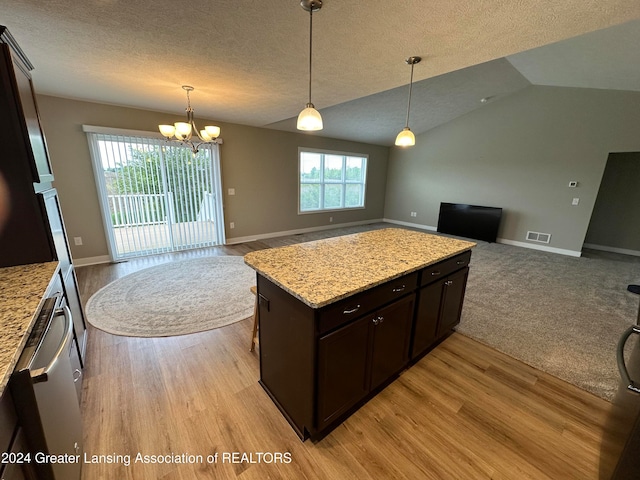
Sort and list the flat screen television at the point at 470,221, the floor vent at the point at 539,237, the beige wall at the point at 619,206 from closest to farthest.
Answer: the beige wall at the point at 619,206
the floor vent at the point at 539,237
the flat screen television at the point at 470,221

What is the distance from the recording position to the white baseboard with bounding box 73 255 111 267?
13.1 feet

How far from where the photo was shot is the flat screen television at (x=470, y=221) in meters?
5.92

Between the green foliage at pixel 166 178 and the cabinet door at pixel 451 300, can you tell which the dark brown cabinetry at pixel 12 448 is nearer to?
the cabinet door at pixel 451 300

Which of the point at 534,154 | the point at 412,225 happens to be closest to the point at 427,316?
the point at 534,154

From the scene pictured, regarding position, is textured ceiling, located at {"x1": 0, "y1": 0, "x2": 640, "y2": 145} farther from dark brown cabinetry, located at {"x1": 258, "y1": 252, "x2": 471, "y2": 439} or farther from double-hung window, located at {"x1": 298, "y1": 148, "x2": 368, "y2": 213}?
double-hung window, located at {"x1": 298, "y1": 148, "x2": 368, "y2": 213}

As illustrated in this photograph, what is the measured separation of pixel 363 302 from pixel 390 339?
47 cm

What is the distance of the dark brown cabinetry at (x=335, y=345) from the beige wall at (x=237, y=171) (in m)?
3.97

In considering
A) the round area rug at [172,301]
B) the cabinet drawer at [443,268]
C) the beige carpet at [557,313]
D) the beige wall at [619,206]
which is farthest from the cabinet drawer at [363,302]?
the beige wall at [619,206]

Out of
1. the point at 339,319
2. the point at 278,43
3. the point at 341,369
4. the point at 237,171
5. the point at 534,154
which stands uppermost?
the point at 278,43

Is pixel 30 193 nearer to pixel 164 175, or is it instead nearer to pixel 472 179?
pixel 164 175

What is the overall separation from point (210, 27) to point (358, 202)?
20.7 feet

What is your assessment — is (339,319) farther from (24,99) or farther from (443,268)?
(24,99)

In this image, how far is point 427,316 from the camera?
79.0 inches

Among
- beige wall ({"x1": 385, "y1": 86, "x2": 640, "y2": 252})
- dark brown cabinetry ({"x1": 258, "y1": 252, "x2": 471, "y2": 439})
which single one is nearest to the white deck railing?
dark brown cabinetry ({"x1": 258, "y1": 252, "x2": 471, "y2": 439})
